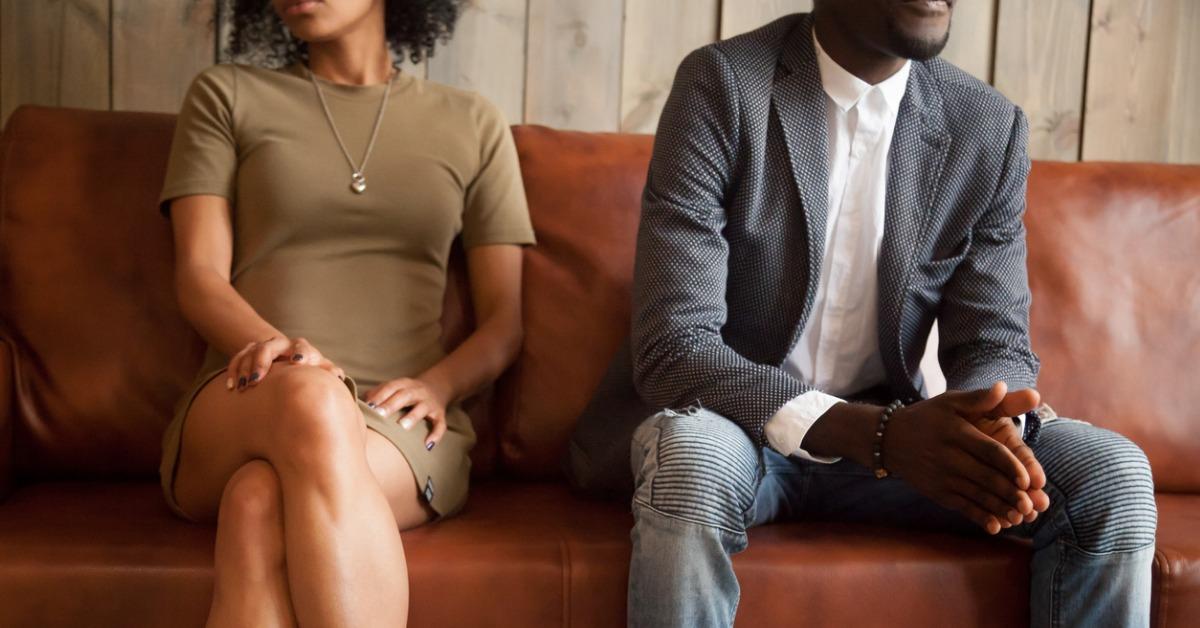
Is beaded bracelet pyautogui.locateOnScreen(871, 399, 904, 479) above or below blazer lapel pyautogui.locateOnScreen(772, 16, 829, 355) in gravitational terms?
below

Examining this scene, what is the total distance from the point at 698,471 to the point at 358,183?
0.69 meters

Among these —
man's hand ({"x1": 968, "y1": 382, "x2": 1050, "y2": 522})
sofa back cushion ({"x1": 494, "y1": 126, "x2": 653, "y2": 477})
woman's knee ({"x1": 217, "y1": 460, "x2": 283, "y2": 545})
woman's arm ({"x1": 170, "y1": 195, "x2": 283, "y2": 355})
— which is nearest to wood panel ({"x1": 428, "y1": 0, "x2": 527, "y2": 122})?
sofa back cushion ({"x1": 494, "y1": 126, "x2": 653, "y2": 477})

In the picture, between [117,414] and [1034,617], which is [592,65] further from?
[1034,617]

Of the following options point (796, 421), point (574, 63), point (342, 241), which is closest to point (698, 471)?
point (796, 421)

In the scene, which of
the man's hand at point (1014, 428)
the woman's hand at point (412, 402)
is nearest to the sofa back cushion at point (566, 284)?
A: the woman's hand at point (412, 402)

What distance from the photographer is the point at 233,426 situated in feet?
4.22

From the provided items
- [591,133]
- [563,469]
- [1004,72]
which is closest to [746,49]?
[591,133]

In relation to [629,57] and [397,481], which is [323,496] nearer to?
[397,481]

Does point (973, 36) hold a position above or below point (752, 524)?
above

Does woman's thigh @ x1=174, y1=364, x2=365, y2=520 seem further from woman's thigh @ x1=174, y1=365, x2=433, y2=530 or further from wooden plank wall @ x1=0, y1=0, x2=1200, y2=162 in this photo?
wooden plank wall @ x1=0, y1=0, x2=1200, y2=162

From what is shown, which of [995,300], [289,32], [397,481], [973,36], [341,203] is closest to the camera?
[397,481]

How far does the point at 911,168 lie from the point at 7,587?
3.66ft

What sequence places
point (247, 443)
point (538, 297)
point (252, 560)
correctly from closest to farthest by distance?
1. point (252, 560)
2. point (247, 443)
3. point (538, 297)

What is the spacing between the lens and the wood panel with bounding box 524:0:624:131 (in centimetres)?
206
